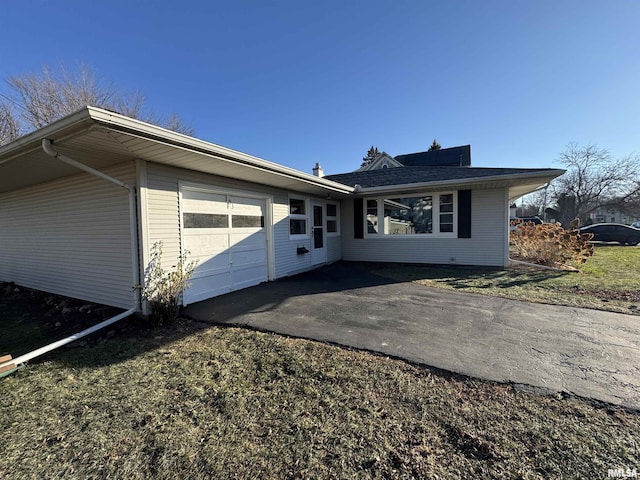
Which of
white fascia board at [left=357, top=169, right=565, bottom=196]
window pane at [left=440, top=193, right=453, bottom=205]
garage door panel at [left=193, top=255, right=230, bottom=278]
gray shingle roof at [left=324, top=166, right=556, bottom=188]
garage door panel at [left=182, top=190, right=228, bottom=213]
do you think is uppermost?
gray shingle roof at [left=324, top=166, right=556, bottom=188]

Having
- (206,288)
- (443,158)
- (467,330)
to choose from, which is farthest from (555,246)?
(443,158)

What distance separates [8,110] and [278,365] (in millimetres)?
19022

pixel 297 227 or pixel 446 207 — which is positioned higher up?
pixel 446 207

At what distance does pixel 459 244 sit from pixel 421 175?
2647 millimetres

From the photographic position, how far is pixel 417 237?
9.60m

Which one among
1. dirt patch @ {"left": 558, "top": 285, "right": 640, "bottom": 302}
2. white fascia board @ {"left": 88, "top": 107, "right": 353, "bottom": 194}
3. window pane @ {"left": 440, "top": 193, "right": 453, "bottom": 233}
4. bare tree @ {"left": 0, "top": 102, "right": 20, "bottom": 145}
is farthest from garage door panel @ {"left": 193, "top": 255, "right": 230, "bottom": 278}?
bare tree @ {"left": 0, "top": 102, "right": 20, "bottom": 145}

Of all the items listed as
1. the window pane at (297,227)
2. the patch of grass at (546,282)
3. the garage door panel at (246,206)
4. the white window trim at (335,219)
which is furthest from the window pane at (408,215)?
the garage door panel at (246,206)

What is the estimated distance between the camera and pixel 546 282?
6590 mm

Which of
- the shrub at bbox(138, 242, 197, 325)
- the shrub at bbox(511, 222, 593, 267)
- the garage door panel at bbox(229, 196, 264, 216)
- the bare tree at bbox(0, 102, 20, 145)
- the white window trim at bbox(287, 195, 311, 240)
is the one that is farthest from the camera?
the bare tree at bbox(0, 102, 20, 145)

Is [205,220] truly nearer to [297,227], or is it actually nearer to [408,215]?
[297,227]

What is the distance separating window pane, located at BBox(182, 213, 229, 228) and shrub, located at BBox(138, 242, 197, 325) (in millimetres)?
743

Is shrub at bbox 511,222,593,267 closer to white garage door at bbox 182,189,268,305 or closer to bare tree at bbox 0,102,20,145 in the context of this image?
white garage door at bbox 182,189,268,305

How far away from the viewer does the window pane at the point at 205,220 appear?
525cm

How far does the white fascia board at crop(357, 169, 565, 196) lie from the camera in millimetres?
7221
